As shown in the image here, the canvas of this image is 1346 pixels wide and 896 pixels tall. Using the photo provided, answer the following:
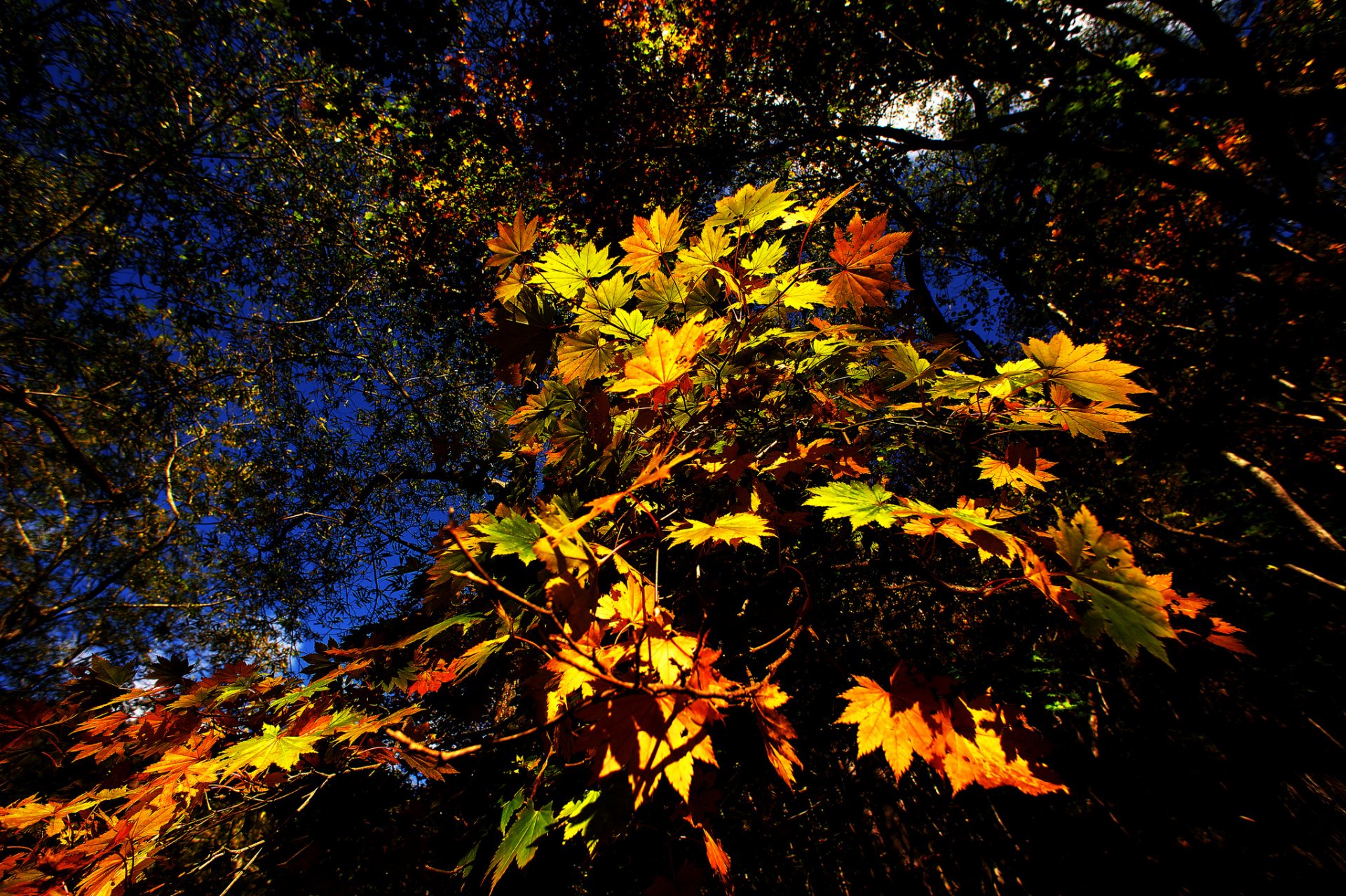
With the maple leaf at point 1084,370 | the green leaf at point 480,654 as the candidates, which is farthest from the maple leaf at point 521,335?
the maple leaf at point 1084,370

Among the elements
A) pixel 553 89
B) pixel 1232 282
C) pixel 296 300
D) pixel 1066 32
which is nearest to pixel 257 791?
pixel 296 300

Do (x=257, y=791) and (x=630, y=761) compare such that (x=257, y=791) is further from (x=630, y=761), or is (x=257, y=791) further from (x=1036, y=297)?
(x=1036, y=297)

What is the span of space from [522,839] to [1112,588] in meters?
1.50

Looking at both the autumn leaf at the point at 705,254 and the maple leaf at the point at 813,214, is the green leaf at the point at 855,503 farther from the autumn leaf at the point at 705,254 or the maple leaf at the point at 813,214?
the maple leaf at the point at 813,214

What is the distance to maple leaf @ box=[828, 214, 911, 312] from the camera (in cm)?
125

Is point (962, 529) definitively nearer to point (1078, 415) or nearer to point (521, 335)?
point (1078, 415)

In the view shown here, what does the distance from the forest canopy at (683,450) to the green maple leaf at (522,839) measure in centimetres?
1

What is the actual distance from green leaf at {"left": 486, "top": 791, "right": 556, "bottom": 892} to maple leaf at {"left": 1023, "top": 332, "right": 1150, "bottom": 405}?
1782mm

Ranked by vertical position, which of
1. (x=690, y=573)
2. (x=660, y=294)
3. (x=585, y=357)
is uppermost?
(x=660, y=294)

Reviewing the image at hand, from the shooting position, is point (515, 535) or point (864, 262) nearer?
point (515, 535)

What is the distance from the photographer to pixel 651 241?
1.39 meters

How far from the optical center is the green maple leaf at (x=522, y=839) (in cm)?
108

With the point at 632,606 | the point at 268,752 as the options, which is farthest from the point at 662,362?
the point at 268,752

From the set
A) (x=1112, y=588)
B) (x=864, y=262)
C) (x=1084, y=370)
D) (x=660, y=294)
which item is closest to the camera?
(x=1112, y=588)
